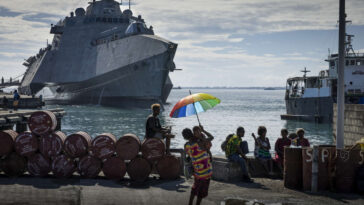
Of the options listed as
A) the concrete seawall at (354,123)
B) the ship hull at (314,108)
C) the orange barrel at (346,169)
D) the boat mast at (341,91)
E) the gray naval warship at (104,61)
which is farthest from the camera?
the gray naval warship at (104,61)

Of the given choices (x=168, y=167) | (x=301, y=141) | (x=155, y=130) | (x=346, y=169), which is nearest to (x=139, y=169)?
(x=168, y=167)

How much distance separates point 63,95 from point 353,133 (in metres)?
67.7

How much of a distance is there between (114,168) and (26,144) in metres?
2.37

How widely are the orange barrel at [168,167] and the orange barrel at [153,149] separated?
0.48ft

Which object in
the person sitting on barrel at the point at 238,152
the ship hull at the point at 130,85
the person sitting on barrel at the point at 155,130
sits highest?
the ship hull at the point at 130,85

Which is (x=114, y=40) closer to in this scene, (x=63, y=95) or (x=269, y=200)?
(x=63, y=95)

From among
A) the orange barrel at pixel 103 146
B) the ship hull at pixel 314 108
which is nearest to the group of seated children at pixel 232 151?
the orange barrel at pixel 103 146

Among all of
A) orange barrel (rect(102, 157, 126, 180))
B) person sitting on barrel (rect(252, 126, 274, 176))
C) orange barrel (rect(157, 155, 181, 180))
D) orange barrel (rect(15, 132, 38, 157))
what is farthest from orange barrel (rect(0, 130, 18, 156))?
person sitting on barrel (rect(252, 126, 274, 176))

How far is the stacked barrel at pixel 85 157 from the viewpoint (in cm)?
998

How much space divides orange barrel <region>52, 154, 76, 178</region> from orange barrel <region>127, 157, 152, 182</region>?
4.88ft

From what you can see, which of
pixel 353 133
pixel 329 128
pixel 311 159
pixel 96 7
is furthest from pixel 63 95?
pixel 311 159

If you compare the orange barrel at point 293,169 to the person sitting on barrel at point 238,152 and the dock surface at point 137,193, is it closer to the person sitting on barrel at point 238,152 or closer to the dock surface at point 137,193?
the dock surface at point 137,193

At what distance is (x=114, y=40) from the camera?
63031 mm

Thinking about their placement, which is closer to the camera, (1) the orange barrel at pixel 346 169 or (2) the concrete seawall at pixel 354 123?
(1) the orange barrel at pixel 346 169
